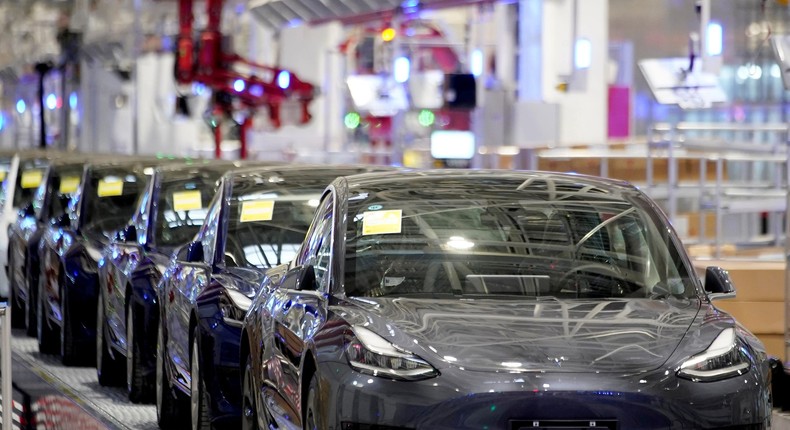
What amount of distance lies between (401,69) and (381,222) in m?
17.1

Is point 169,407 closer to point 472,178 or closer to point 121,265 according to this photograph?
point 121,265

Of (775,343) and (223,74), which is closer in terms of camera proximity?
(775,343)

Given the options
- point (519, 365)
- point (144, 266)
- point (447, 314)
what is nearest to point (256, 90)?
point (144, 266)

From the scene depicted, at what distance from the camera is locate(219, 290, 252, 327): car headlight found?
9.05 m

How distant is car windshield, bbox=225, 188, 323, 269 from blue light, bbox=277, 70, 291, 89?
17531mm

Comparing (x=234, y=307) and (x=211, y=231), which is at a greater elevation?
(x=211, y=231)

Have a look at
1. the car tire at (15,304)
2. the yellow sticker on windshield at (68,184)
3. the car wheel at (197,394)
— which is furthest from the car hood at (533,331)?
the car tire at (15,304)

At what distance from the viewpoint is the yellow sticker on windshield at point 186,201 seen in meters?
12.4

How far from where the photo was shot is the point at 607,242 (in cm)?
744

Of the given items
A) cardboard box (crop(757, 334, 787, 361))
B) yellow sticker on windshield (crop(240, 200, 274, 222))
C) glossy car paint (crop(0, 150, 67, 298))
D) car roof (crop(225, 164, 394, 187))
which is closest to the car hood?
yellow sticker on windshield (crop(240, 200, 274, 222))

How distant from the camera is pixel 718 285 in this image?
7344mm

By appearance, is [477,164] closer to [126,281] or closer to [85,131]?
[126,281]

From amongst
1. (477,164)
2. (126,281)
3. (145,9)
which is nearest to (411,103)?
(477,164)

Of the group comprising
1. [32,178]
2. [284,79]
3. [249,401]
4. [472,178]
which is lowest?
[249,401]
